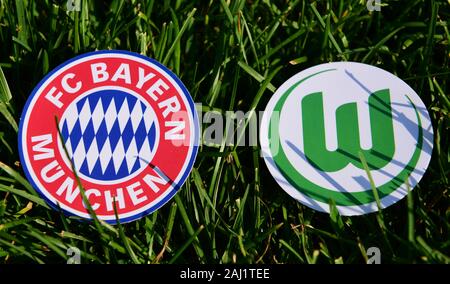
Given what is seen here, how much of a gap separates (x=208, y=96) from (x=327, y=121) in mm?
491

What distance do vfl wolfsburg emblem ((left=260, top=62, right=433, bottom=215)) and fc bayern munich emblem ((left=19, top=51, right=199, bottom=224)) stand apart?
371 mm

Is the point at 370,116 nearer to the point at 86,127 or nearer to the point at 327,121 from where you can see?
the point at 327,121

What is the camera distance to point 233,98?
237cm

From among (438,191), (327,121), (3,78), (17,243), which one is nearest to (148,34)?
(3,78)

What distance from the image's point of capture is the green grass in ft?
7.23

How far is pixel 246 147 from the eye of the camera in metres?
2.37
